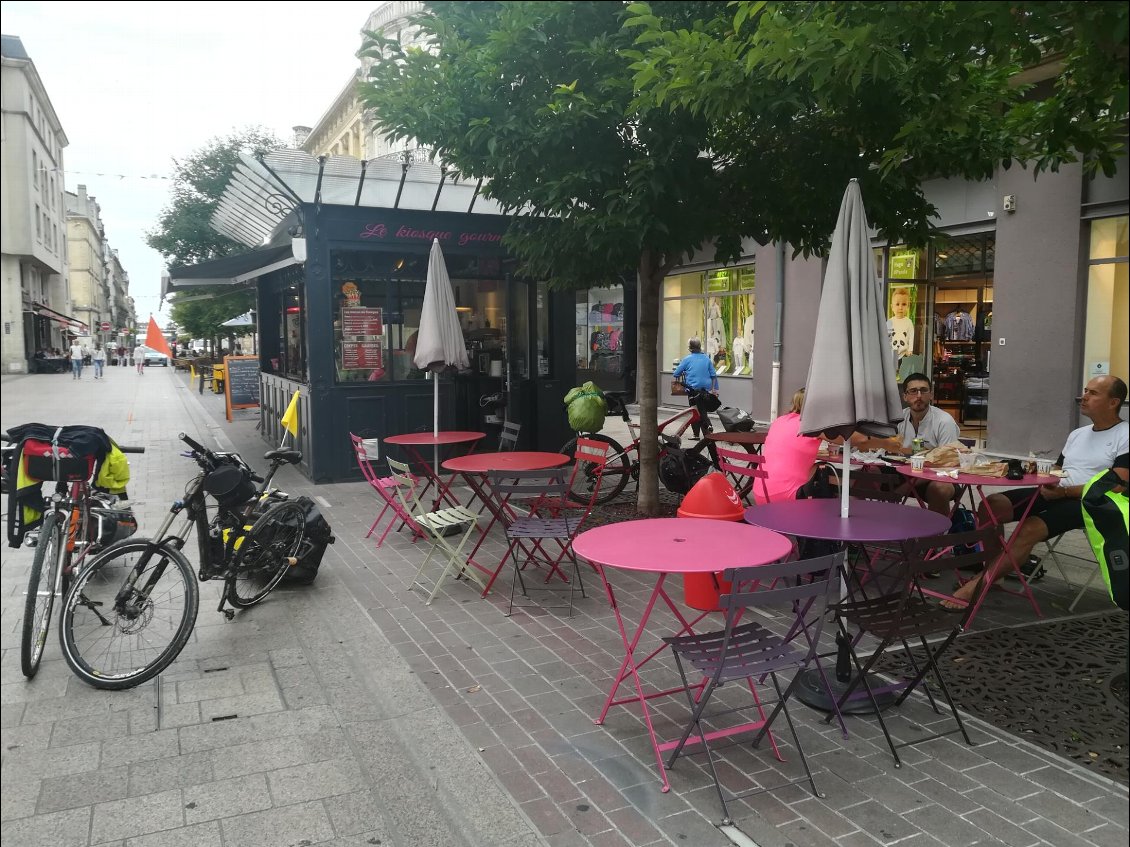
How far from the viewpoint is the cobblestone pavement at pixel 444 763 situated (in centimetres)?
289

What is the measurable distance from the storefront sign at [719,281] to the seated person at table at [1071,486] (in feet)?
42.5

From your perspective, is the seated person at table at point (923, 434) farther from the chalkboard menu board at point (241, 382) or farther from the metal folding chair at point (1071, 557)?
the chalkboard menu board at point (241, 382)

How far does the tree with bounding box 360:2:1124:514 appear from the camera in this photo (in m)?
4.68

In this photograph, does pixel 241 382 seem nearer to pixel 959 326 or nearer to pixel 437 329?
pixel 437 329

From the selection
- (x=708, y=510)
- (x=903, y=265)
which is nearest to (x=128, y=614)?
(x=708, y=510)

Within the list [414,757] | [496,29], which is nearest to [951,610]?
[414,757]

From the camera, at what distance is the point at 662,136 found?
20.1ft

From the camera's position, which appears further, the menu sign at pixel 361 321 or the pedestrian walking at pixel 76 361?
the menu sign at pixel 361 321

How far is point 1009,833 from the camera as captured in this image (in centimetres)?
284

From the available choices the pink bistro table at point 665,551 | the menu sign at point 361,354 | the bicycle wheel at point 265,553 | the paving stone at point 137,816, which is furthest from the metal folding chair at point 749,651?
the menu sign at point 361,354

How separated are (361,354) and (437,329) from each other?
244cm

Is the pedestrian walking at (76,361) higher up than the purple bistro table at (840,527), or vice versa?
the pedestrian walking at (76,361)

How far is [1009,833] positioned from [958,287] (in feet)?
39.5

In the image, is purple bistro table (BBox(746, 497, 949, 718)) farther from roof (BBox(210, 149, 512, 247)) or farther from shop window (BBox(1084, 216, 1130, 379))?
shop window (BBox(1084, 216, 1130, 379))
